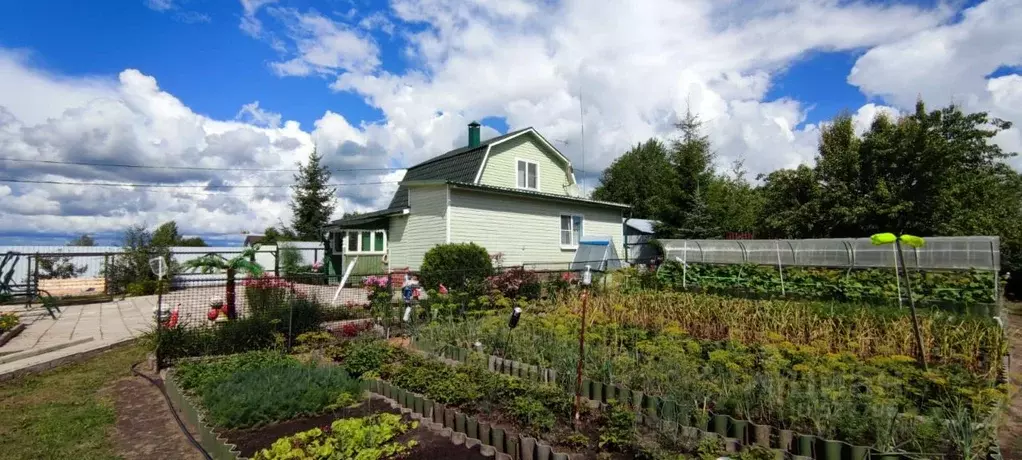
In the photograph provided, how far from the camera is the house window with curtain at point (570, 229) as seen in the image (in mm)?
18469

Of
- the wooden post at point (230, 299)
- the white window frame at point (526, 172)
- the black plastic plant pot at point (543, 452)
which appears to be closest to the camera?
the black plastic plant pot at point (543, 452)

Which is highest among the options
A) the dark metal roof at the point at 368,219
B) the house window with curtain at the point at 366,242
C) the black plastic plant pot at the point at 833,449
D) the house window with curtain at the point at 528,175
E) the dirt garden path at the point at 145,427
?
the house window with curtain at the point at 528,175

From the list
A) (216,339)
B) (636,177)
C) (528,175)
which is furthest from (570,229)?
(636,177)

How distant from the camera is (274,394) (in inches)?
158

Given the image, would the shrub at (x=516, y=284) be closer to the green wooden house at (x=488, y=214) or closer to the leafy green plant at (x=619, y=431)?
the green wooden house at (x=488, y=214)

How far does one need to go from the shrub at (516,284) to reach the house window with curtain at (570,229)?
753cm

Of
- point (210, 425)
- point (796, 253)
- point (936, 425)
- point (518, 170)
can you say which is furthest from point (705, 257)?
point (210, 425)

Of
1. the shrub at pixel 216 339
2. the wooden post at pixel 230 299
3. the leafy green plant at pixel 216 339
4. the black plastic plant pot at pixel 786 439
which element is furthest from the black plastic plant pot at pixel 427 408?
the wooden post at pixel 230 299

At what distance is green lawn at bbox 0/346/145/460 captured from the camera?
380 centimetres

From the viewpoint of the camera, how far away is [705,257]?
43.7ft

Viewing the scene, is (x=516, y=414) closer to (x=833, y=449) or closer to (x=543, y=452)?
(x=543, y=452)

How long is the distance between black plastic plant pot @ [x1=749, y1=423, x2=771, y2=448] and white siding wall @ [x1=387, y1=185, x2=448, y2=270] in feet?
39.2

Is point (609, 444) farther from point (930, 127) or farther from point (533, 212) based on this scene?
point (930, 127)

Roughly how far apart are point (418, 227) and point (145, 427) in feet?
38.3
